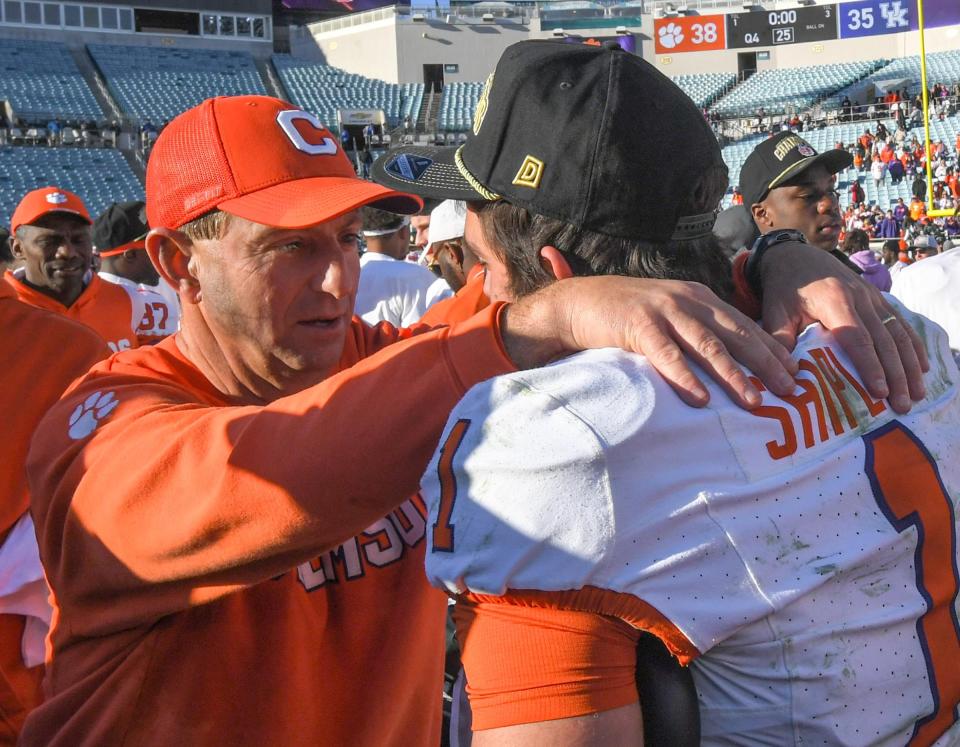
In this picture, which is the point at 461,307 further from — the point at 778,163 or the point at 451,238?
the point at 778,163

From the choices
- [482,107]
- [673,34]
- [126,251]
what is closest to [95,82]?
[673,34]

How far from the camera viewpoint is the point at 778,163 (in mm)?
5113

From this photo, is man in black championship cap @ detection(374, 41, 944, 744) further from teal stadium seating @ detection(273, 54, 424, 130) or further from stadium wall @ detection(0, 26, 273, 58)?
stadium wall @ detection(0, 26, 273, 58)

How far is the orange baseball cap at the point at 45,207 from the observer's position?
→ 5.53m

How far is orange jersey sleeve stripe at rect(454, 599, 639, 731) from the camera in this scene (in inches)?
40.7

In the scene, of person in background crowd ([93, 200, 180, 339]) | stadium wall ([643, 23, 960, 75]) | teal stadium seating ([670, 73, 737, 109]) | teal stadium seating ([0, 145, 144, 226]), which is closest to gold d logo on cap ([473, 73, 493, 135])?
person in background crowd ([93, 200, 180, 339])

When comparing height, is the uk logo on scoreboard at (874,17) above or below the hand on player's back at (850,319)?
above

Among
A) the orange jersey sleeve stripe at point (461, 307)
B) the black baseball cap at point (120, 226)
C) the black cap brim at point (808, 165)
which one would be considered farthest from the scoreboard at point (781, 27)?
the orange jersey sleeve stripe at point (461, 307)

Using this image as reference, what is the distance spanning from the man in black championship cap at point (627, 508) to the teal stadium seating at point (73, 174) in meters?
26.9

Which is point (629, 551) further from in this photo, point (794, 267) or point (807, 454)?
point (794, 267)

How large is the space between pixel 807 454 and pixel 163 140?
50.6 inches

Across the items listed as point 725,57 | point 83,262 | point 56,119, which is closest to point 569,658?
point 83,262

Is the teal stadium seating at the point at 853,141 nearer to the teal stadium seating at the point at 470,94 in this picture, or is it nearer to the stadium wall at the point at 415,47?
the teal stadium seating at the point at 470,94

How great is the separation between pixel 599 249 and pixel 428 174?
0.57 metres
